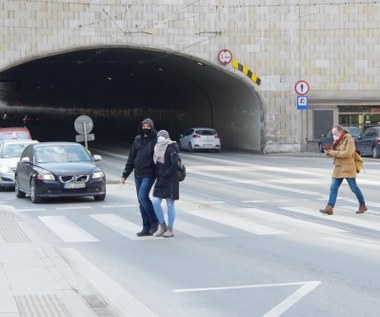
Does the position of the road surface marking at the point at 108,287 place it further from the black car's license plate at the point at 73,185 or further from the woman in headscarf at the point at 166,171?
the black car's license plate at the point at 73,185

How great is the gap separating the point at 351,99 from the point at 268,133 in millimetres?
4648

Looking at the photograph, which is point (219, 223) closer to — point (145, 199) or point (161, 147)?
point (145, 199)

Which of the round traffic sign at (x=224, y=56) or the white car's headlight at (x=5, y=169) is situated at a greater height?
the round traffic sign at (x=224, y=56)

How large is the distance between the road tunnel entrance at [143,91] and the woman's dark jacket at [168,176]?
1133 inches

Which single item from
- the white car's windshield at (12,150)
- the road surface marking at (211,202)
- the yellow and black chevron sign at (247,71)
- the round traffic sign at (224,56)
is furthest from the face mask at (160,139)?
the yellow and black chevron sign at (247,71)

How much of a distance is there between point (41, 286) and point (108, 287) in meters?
0.88

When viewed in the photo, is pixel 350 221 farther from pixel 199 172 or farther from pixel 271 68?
pixel 271 68

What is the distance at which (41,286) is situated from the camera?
8711 millimetres

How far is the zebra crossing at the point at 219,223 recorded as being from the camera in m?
13.9

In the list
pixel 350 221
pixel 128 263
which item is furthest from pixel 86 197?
pixel 128 263


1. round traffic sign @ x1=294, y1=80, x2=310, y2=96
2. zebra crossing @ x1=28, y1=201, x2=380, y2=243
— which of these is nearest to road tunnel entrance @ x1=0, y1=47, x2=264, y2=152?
round traffic sign @ x1=294, y1=80, x2=310, y2=96

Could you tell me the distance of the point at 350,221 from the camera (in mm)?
15211

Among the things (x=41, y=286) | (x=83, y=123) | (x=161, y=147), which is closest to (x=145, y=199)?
(x=161, y=147)

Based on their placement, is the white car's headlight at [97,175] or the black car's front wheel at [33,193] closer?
the black car's front wheel at [33,193]
